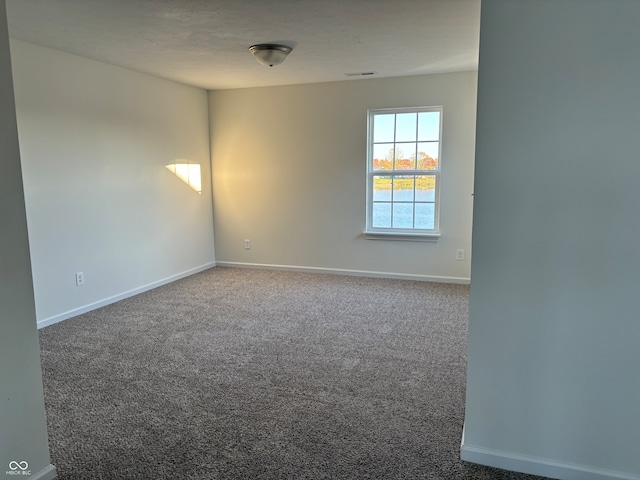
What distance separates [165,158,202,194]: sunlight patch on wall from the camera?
547 cm

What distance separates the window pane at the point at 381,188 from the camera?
5.43m

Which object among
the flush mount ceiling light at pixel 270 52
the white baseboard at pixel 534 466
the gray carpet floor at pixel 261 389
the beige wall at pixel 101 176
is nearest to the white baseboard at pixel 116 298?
the beige wall at pixel 101 176

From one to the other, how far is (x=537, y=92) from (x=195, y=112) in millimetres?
4843

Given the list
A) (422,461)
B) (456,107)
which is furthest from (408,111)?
(422,461)

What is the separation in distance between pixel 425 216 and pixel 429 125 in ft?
3.54

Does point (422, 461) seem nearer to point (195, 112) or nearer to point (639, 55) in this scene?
point (639, 55)

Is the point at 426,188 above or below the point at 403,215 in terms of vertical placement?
above

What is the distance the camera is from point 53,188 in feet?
12.8

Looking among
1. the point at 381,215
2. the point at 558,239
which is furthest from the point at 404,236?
the point at 558,239

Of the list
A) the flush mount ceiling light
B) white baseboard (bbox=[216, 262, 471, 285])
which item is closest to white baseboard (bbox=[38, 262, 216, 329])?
white baseboard (bbox=[216, 262, 471, 285])

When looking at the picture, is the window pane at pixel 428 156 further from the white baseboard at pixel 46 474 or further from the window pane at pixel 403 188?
the white baseboard at pixel 46 474

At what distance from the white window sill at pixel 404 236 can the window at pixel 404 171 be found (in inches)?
0.5

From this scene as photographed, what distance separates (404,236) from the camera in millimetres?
5371

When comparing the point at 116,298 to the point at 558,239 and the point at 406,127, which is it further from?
the point at 558,239
